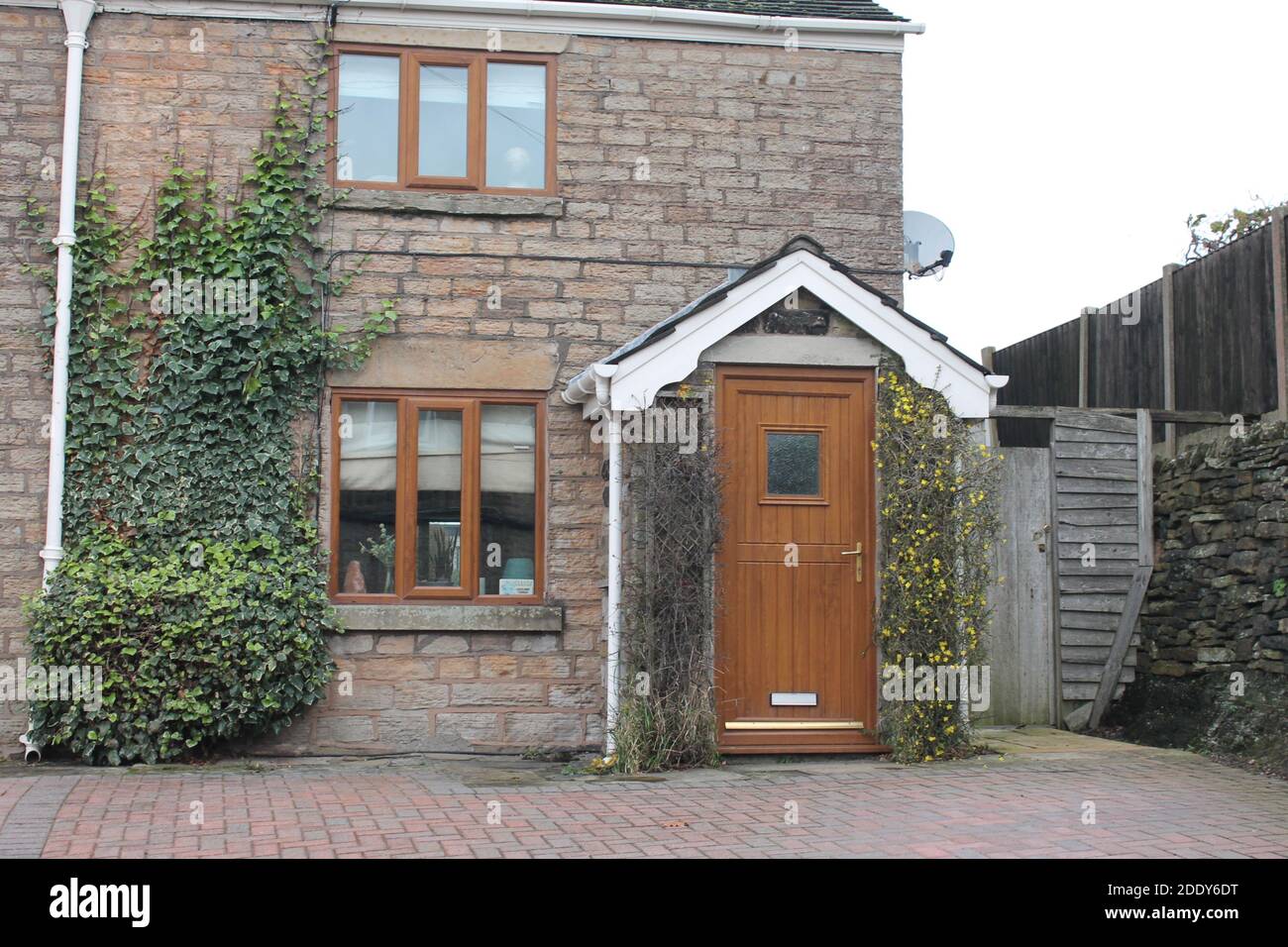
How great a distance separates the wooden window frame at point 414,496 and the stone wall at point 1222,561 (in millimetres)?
4832

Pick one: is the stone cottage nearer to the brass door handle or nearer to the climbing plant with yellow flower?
the brass door handle

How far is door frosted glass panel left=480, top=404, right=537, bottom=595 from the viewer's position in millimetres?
10375

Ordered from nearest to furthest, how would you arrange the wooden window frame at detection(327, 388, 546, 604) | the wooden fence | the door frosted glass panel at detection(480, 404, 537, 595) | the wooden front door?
the wooden front door → the wooden window frame at detection(327, 388, 546, 604) → the door frosted glass panel at detection(480, 404, 537, 595) → the wooden fence

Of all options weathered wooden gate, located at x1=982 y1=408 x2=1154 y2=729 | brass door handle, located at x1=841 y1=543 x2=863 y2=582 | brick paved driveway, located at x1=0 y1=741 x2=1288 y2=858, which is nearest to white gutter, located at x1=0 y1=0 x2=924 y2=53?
weathered wooden gate, located at x1=982 y1=408 x2=1154 y2=729

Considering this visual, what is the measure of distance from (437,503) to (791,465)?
8.38 ft

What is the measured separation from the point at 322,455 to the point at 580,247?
7.80 ft

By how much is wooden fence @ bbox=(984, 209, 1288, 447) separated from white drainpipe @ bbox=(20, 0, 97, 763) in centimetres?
820

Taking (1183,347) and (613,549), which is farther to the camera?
(1183,347)

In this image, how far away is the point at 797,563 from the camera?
9.71 m

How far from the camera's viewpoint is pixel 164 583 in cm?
953

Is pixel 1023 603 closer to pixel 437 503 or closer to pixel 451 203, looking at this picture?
pixel 437 503

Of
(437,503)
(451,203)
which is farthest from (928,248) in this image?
(437,503)

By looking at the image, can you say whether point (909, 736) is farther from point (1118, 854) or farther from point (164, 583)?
point (164, 583)
